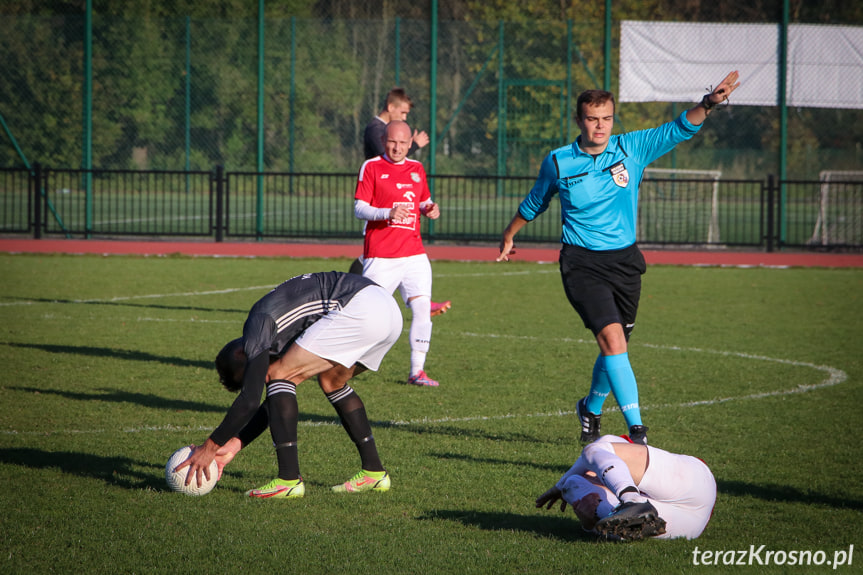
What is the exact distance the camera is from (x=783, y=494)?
17.2ft

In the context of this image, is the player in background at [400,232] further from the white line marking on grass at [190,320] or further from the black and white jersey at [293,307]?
the white line marking on grass at [190,320]

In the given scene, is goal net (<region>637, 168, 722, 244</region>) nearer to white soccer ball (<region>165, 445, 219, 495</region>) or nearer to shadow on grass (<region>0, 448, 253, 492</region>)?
shadow on grass (<region>0, 448, 253, 492</region>)

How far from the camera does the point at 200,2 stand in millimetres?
22656

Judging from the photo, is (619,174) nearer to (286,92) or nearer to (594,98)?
(594,98)

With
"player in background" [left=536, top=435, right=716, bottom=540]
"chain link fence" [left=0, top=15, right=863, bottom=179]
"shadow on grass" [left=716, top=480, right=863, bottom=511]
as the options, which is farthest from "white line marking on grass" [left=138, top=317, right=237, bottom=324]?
"chain link fence" [left=0, top=15, right=863, bottom=179]

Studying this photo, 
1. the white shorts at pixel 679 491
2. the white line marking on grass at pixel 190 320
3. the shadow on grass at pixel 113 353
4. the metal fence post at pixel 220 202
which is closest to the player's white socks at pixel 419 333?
the shadow on grass at pixel 113 353

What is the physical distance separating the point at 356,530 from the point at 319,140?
18687mm

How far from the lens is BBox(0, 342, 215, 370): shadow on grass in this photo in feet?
29.5

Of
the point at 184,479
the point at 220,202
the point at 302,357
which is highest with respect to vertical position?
the point at 220,202

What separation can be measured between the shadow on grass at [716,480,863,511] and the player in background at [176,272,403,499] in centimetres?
184

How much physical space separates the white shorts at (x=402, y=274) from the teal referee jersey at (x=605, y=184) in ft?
6.56

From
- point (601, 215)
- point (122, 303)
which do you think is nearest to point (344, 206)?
point (122, 303)

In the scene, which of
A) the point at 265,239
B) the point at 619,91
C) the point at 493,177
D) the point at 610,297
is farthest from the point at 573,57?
the point at 610,297

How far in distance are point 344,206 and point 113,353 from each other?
12.5 m
